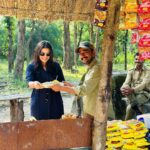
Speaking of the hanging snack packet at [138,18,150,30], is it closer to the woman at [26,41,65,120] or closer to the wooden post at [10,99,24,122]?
the woman at [26,41,65,120]

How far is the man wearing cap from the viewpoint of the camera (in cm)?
323

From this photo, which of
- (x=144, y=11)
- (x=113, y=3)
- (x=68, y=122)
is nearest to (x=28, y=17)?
(x=113, y=3)

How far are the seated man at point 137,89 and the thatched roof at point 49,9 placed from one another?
2141 millimetres

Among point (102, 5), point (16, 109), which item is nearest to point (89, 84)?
point (102, 5)

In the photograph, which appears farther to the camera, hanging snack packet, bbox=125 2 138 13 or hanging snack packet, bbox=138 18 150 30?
hanging snack packet, bbox=138 18 150 30

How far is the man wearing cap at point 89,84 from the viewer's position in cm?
323

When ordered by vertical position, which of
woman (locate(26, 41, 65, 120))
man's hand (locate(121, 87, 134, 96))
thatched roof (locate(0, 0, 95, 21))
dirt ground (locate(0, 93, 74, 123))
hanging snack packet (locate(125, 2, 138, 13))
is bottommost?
dirt ground (locate(0, 93, 74, 123))

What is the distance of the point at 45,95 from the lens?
4.05 m

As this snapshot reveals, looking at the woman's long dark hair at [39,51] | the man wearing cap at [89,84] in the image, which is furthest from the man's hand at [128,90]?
the man wearing cap at [89,84]

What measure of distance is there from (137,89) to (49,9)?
2.53 meters

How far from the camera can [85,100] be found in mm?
3387

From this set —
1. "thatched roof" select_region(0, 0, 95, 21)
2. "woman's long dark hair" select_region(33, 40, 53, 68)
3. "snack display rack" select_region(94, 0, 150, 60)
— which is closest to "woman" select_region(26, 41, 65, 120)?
"woman's long dark hair" select_region(33, 40, 53, 68)

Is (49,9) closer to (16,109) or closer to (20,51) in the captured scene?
(16,109)

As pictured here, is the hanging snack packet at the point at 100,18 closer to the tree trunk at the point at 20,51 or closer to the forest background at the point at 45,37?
the forest background at the point at 45,37
